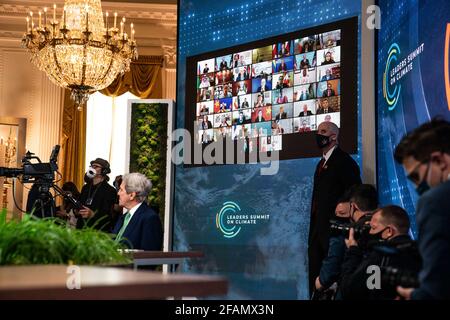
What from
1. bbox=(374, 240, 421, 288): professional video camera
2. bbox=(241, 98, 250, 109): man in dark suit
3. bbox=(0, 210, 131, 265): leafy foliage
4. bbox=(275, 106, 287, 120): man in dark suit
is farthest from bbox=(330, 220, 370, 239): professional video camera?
bbox=(241, 98, 250, 109): man in dark suit

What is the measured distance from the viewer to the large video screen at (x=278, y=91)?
5734 millimetres

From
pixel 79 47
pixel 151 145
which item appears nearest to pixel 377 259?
pixel 151 145

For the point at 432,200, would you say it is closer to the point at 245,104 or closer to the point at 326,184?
the point at 326,184

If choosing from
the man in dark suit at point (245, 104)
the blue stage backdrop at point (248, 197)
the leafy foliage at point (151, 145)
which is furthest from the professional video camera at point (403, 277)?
the leafy foliage at point (151, 145)

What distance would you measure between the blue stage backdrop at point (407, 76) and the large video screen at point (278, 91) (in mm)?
430

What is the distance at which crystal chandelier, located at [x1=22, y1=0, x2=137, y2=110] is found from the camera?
7.07 m

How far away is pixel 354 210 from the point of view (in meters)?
3.94

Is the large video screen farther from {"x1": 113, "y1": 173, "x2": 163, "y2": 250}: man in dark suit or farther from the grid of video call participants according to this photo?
{"x1": 113, "y1": 173, "x2": 163, "y2": 250}: man in dark suit

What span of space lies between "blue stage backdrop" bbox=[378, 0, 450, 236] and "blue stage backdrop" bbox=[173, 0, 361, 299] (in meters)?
0.50

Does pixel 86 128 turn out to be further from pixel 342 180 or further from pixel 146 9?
pixel 342 180

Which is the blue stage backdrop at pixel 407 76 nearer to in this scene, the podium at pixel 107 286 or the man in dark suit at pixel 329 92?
the man in dark suit at pixel 329 92
